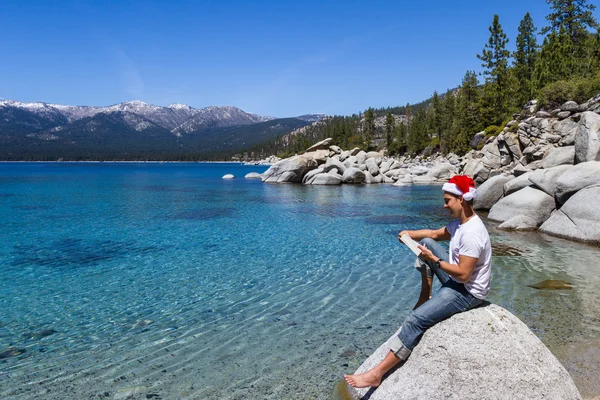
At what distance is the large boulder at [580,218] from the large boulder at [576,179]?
572 mm

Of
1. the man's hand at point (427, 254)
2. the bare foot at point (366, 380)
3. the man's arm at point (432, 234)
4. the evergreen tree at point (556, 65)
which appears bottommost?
the bare foot at point (366, 380)

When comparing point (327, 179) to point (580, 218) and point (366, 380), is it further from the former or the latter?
point (366, 380)

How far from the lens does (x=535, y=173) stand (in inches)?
858

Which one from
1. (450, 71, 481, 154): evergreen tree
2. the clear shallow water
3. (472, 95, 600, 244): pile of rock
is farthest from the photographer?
(450, 71, 481, 154): evergreen tree

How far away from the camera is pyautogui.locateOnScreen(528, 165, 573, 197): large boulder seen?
20.1 metres

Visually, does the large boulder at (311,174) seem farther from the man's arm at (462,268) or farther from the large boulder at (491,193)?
the man's arm at (462,268)

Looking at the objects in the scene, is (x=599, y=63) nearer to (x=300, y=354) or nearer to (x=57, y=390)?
(x=300, y=354)

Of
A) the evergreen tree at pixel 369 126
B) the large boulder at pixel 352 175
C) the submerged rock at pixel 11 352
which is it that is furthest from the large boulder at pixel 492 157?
the evergreen tree at pixel 369 126

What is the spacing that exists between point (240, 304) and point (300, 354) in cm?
314

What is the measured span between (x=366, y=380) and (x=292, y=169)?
55.9 m

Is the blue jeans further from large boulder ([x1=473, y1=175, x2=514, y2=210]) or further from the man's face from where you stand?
large boulder ([x1=473, y1=175, x2=514, y2=210])

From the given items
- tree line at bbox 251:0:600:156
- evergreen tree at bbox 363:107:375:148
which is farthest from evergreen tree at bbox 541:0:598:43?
evergreen tree at bbox 363:107:375:148

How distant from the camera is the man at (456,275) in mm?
4832

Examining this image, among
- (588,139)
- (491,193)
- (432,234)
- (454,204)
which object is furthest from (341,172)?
(454,204)
